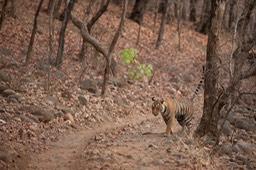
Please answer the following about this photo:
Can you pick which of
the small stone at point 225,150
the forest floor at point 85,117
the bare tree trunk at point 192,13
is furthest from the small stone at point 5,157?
the bare tree trunk at point 192,13

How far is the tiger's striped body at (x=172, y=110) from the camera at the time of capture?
1223 cm

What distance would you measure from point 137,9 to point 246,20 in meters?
16.6

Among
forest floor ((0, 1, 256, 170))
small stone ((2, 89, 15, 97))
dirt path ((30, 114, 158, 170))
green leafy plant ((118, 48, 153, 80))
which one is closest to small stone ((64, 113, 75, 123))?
forest floor ((0, 1, 256, 170))

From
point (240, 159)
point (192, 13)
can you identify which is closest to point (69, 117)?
point (240, 159)

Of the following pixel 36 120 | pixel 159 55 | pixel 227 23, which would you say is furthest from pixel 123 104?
pixel 227 23

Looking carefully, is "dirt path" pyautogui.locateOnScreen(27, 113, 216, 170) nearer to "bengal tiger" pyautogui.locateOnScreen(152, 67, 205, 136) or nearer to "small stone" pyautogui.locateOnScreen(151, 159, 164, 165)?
"small stone" pyautogui.locateOnScreen(151, 159, 164, 165)

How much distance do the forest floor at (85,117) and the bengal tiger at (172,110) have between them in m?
0.42

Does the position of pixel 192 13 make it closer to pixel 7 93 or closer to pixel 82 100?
pixel 82 100

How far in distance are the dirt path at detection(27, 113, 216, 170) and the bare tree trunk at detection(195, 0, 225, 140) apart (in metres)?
0.96

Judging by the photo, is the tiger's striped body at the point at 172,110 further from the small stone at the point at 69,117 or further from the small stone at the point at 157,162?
the small stone at the point at 69,117

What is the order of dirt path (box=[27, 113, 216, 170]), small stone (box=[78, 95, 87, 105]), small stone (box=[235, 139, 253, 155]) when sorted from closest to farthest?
dirt path (box=[27, 113, 216, 170]), small stone (box=[235, 139, 253, 155]), small stone (box=[78, 95, 87, 105])

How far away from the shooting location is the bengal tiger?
12234 mm

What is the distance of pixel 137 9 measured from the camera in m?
30.1

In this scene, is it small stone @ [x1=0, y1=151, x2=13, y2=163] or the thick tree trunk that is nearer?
small stone @ [x1=0, y1=151, x2=13, y2=163]
